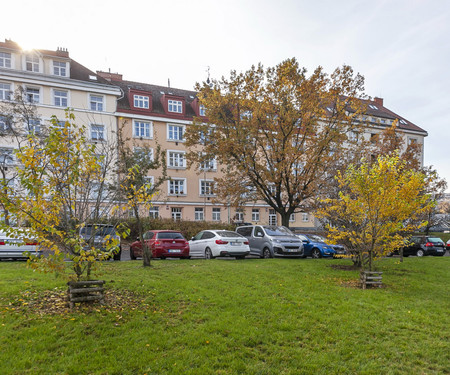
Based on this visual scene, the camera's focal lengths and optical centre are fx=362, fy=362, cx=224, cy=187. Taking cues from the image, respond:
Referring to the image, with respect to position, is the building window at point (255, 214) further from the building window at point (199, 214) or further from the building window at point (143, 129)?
the building window at point (143, 129)

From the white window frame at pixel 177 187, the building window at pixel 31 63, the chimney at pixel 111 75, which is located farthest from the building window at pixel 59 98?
the white window frame at pixel 177 187

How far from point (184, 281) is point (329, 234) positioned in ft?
16.4

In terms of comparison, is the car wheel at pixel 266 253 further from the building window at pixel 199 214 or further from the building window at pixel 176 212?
the building window at pixel 199 214

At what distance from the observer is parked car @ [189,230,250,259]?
1728 cm

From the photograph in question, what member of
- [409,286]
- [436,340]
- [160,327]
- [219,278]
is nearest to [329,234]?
[409,286]

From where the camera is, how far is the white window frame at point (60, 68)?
36.0 metres

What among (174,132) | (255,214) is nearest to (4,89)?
(174,132)

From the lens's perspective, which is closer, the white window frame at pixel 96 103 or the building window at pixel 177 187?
the white window frame at pixel 96 103

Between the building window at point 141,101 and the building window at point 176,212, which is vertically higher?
the building window at point 141,101

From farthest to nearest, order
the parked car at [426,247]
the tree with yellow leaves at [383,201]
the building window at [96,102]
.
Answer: the building window at [96,102] → the parked car at [426,247] → the tree with yellow leaves at [383,201]

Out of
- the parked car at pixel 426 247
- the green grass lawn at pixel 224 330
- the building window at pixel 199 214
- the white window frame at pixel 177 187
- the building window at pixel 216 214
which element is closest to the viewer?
the green grass lawn at pixel 224 330

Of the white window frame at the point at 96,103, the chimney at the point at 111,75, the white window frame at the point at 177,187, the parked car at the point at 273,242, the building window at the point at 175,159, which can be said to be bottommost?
the parked car at the point at 273,242

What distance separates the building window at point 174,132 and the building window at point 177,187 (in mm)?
4824

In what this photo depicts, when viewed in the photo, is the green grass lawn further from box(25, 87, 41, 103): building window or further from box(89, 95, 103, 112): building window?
box(89, 95, 103, 112): building window
